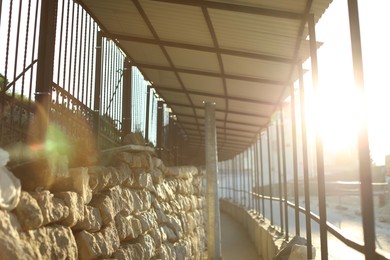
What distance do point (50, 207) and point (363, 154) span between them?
230 cm

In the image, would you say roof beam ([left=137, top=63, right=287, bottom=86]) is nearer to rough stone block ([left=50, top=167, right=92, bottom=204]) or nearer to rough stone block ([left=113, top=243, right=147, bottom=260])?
rough stone block ([left=113, top=243, right=147, bottom=260])

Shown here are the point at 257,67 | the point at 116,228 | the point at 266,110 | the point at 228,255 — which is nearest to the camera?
the point at 116,228

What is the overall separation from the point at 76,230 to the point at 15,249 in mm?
1132

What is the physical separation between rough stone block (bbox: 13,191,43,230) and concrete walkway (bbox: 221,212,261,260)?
11.0 meters

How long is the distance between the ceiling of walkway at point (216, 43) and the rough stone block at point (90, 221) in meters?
2.87

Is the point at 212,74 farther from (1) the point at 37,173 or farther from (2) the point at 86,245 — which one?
(1) the point at 37,173

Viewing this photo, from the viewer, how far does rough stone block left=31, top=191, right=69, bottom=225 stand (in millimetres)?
2883

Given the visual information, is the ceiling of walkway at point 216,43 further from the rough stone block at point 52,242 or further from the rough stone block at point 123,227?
the rough stone block at point 52,242

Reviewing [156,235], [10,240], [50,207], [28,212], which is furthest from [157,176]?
[10,240]

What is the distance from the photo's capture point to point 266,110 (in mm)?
10781

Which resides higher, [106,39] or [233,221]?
[106,39]

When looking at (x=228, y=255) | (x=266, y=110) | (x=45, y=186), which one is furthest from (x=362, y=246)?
(x=228, y=255)

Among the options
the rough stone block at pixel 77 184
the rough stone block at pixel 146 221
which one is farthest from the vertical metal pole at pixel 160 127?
the rough stone block at pixel 77 184

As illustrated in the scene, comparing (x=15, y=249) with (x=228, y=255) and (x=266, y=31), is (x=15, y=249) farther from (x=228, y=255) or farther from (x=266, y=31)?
(x=228, y=255)
